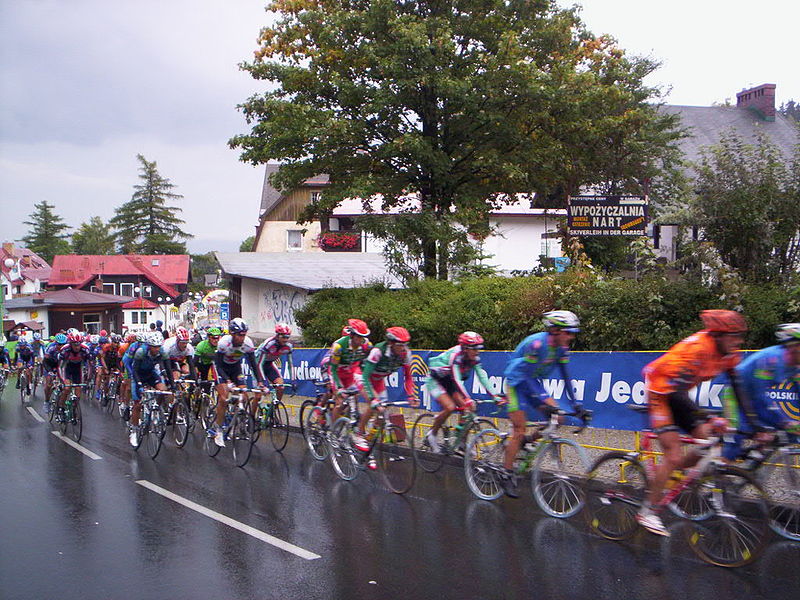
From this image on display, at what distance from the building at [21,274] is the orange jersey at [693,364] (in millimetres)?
81061

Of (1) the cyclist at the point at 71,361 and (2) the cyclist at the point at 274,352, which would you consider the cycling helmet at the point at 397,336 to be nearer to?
(2) the cyclist at the point at 274,352

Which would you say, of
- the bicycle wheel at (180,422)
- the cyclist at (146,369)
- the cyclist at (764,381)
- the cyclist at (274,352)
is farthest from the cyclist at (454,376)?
the cyclist at (146,369)

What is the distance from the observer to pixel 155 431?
11.0 meters

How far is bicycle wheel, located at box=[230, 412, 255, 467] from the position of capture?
396 inches

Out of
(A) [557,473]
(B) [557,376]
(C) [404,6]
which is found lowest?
(A) [557,473]

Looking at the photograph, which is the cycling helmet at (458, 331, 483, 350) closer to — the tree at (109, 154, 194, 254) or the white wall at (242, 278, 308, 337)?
the white wall at (242, 278, 308, 337)

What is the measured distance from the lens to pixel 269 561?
235 inches

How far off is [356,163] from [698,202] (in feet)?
29.9

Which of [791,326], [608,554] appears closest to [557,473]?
[608,554]

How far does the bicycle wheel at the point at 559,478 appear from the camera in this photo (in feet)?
21.9

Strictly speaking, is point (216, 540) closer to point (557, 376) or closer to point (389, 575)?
point (389, 575)

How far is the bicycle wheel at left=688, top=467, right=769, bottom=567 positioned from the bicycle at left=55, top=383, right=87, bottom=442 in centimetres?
1109

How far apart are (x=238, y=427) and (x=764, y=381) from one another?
7.57 meters

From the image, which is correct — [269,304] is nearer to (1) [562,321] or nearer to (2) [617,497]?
(1) [562,321]
